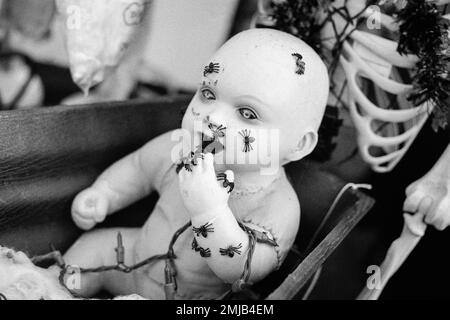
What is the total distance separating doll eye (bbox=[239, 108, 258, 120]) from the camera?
2.33 feet

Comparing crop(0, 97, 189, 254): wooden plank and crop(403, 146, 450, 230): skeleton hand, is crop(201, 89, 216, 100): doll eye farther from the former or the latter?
crop(403, 146, 450, 230): skeleton hand

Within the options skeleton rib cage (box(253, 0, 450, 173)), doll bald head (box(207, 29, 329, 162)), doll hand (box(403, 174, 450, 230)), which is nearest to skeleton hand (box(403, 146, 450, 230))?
doll hand (box(403, 174, 450, 230))

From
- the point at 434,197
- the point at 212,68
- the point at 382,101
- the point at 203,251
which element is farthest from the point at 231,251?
the point at 382,101

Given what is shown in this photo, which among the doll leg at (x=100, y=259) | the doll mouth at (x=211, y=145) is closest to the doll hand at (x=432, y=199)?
the doll mouth at (x=211, y=145)

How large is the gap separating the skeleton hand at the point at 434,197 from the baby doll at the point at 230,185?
193 millimetres

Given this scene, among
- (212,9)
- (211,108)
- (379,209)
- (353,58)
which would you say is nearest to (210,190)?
(211,108)

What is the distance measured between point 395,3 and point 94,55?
0.55 meters

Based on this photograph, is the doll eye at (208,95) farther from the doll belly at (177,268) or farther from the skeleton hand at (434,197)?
the skeleton hand at (434,197)

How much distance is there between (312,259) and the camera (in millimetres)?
661

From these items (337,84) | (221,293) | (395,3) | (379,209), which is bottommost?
(379,209)

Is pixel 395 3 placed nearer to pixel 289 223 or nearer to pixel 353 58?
pixel 353 58

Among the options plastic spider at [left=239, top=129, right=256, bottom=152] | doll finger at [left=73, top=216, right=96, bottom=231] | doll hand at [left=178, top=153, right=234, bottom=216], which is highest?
plastic spider at [left=239, top=129, right=256, bottom=152]

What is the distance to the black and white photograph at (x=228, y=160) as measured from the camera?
699mm

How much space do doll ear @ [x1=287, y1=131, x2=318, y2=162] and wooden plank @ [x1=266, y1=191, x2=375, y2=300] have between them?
11 centimetres
